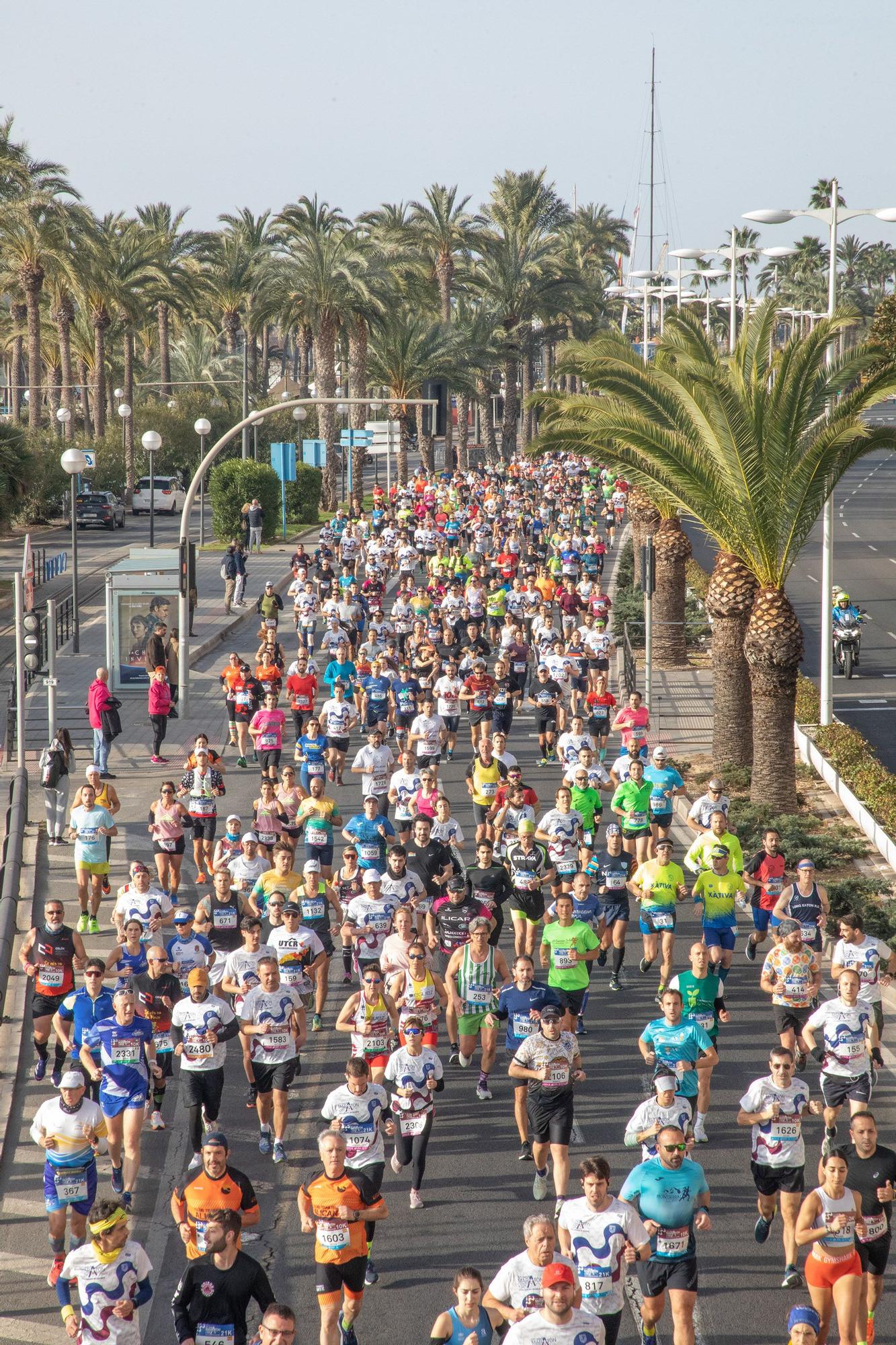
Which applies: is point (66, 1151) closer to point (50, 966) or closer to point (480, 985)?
point (50, 966)

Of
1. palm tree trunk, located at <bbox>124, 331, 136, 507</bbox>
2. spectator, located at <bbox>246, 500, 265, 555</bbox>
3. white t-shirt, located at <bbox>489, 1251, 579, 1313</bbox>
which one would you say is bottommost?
white t-shirt, located at <bbox>489, 1251, 579, 1313</bbox>

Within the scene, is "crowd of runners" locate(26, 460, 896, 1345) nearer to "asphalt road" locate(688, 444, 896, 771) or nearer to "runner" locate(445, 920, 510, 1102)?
"runner" locate(445, 920, 510, 1102)

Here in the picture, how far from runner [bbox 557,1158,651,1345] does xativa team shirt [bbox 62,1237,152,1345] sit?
2.09 m

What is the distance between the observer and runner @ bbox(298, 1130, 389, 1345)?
820 centimetres

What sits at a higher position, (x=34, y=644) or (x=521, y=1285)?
(x=34, y=644)

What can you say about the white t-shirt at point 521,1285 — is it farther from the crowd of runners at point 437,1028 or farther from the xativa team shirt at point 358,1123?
the xativa team shirt at point 358,1123

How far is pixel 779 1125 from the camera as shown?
9258 millimetres

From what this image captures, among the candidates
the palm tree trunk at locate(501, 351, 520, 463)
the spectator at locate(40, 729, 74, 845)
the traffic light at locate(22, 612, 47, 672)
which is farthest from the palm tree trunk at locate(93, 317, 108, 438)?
the spectator at locate(40, 729, 74, 845)

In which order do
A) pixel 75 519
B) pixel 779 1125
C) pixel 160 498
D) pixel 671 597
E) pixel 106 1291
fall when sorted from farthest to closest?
pixel 160 498 < pixel 75 519 < pixel 671 597 < pixel 779 1125 < pixel 106 1291

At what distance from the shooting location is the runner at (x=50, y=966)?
11.7 metres

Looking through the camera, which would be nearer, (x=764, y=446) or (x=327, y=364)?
(x=764, y=446)

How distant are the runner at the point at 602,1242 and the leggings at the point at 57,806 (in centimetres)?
1118

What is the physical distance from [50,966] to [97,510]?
45461 millimetres

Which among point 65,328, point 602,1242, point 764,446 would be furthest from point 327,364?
point 602,1242
